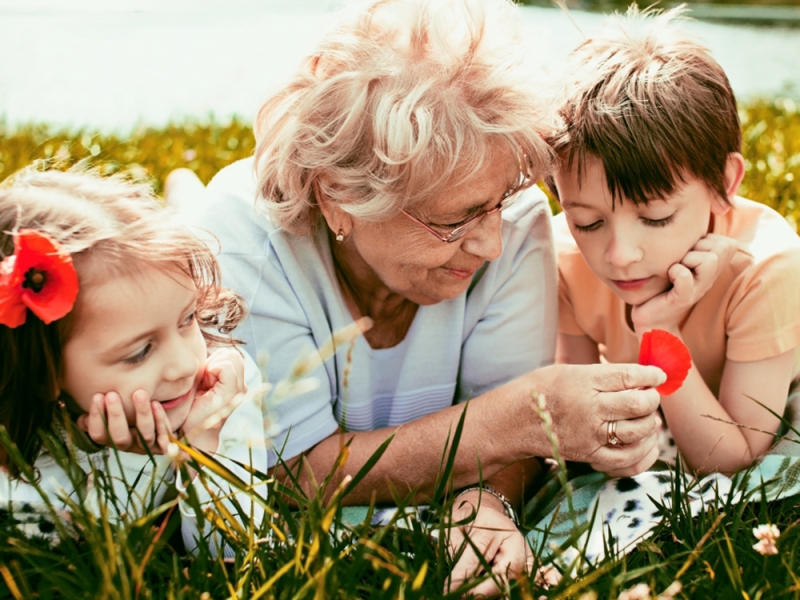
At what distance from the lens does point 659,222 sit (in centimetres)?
239

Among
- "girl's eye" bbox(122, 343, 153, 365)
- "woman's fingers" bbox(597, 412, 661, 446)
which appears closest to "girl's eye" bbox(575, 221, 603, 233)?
"woman's fingers" bbox(597, 412, 661, 446)

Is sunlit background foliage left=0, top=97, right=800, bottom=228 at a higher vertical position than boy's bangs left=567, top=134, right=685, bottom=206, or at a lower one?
lower

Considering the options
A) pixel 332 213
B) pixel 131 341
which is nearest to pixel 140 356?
pixel 131 341

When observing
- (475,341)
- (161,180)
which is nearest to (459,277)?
(475,341)

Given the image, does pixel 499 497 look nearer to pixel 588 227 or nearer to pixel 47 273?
pixel 588 227

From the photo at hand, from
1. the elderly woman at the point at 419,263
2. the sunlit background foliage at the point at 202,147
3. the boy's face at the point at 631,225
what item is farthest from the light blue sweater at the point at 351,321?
the sunlit background foliage at the point at 202,147

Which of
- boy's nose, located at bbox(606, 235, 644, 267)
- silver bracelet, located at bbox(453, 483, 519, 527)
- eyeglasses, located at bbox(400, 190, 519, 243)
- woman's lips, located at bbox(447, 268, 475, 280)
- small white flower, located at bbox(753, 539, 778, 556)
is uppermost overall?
eyeglasses, located at bbox(400, 190, 519, 243)

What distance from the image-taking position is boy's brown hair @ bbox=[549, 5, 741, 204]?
233 cm

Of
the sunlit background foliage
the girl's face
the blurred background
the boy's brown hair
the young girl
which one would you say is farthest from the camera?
the blurred background

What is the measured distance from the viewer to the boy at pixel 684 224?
2355mm

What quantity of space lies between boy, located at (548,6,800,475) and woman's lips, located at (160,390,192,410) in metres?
1.14

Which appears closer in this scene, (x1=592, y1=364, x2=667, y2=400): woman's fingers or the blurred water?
(x1=592, y1=364, x2=667, y2=400): woman's fingers

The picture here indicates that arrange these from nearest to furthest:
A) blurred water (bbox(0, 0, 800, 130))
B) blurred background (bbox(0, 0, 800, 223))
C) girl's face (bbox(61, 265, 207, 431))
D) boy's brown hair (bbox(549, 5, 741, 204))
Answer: girl's face (bbox(61, 265, 207, 431)), boy's brown hair (bbox(549, 5, 741, 204)), blurred background (bbox(0, 0, 800, 223)), blurred water (bbox(0, 0, 800, 130))

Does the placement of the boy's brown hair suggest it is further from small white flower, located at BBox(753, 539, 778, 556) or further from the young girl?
the young girl
